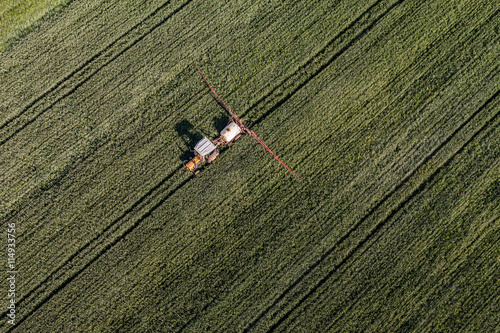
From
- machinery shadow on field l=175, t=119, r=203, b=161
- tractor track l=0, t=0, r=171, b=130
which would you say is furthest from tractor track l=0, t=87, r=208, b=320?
tractor track l=0, t=0, r=171, b=130

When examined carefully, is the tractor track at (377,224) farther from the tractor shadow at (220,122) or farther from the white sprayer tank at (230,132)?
the tractor shadow at (220,122)

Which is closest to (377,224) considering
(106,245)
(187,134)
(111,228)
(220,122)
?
(220,122)

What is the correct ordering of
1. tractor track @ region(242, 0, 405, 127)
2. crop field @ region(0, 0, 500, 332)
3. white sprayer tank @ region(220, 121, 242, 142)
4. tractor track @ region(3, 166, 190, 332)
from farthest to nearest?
1. tractor track @ region(242, 0, 405, 127)
2. white sprayer tank @ region(220, 121, 242, 142)
3. crop field @ region(0, 0, 500, 332)
4. tractor track @ region(3, 166, 190, 332)

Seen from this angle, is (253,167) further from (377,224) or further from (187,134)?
(377,224)

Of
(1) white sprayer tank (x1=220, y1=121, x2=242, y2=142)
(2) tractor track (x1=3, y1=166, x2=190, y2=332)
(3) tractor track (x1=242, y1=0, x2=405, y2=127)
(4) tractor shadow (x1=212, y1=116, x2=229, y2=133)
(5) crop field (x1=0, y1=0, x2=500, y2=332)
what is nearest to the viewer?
(2) tractor track (x1=3, y1=166, x2=190, y2=332)

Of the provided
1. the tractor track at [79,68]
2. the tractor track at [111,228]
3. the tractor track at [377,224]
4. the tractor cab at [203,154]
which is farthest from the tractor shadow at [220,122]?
the tractor track at [377,224]

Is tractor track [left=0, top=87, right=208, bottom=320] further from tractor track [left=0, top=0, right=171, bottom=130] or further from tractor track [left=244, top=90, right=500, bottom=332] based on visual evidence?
tractor track [left=244, top=90, right=500, bottom=332]
